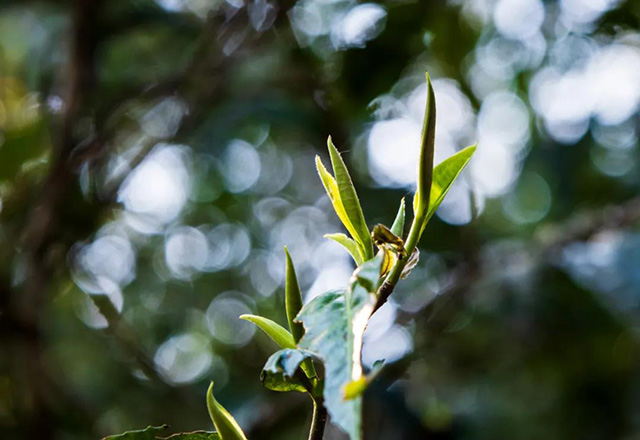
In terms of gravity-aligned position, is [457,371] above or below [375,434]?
below

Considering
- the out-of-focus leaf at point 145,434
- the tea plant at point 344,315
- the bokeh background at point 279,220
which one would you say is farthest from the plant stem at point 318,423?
the bokeh background at point 279,220

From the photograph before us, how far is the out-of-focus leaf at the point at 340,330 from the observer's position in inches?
9.1

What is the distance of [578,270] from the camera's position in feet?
4.41

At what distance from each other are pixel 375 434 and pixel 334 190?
39.8 inches

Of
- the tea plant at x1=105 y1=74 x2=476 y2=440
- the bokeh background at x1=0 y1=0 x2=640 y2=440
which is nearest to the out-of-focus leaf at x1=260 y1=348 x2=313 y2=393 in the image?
the tea plant at x1=105 y1=74 x2=476 y2=440

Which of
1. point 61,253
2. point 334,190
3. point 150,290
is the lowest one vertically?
point 150,290

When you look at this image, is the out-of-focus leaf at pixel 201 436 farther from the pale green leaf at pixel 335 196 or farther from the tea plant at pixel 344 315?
the pale green leaf at pixel 335 196

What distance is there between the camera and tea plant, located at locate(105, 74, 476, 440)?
235 mm

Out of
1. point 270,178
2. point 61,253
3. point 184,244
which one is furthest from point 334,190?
point 184,244

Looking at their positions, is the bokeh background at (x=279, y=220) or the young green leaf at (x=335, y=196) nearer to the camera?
the young green leaf at (x=335, y=196)

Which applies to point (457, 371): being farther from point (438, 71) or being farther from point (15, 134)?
point (15, 134)

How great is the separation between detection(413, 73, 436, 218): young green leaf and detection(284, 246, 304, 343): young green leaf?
0.06 meters

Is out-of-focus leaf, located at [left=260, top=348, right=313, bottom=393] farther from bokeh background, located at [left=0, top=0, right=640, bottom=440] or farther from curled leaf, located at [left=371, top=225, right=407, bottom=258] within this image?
bokeh background, located at [left=0, top=0, right=640, bottom=440]

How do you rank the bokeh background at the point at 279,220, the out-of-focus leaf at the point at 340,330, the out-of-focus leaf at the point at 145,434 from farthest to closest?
the bokeh background at the point at 279,220 → the out-of-focus leaf at the point at 145,434 → the out-of-focus leaf at the point at 340,330
